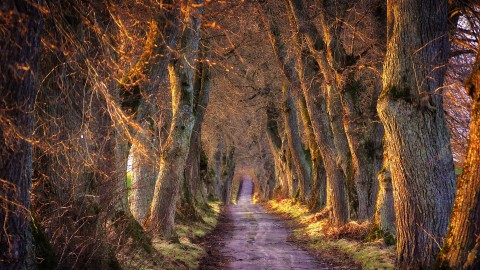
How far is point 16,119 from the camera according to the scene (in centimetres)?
491

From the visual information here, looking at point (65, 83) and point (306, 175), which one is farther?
point (306, 175)

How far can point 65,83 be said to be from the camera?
6.91 m

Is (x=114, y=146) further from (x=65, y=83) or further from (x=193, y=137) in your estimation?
(x=193, y=137)

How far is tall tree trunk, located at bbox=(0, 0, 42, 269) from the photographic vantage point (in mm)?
4672

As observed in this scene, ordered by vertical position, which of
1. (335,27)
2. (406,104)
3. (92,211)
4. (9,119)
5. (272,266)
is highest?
(335,27)

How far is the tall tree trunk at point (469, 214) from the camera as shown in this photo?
17.8ft

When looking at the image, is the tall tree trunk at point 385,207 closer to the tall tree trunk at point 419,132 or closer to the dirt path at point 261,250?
the dirt path at point 261,250

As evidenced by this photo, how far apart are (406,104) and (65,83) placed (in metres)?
4.64

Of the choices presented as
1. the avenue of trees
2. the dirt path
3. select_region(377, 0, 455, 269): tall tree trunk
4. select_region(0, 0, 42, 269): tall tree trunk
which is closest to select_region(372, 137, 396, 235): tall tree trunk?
the avenue of trees

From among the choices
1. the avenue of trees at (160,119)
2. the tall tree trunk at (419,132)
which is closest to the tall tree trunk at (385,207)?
the avenue of trees at (160,119)

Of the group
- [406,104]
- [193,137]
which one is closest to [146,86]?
[406,104]

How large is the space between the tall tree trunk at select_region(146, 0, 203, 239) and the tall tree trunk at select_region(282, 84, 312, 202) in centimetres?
1308

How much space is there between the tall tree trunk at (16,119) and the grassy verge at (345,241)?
23.5 ft

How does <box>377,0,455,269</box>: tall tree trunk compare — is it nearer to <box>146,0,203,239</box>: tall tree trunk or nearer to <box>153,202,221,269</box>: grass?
<box>153,202,221,269</box>: grass
